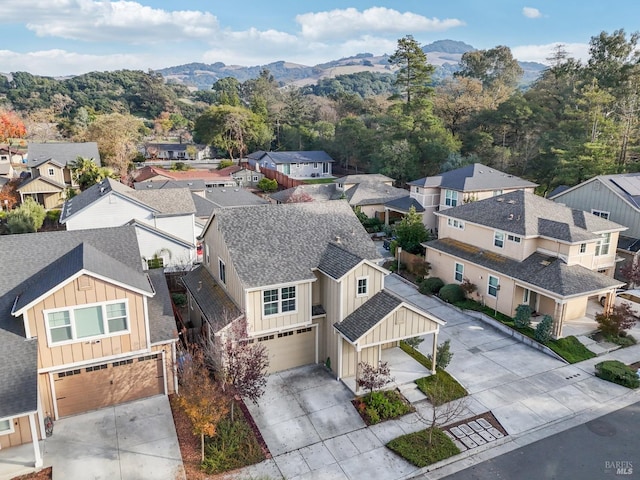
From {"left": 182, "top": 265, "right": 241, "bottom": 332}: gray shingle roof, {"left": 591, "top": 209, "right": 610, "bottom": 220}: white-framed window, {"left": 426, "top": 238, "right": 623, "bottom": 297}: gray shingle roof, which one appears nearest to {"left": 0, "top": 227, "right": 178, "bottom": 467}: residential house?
{"left": 182, "top": 265, "right": 241, "bottom": 332}: gray shingle roof

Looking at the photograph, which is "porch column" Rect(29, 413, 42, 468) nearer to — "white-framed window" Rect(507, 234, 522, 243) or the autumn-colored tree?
the autumn-colored tree

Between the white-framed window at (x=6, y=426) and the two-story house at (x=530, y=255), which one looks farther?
the two-story house at (x=530, y=255)

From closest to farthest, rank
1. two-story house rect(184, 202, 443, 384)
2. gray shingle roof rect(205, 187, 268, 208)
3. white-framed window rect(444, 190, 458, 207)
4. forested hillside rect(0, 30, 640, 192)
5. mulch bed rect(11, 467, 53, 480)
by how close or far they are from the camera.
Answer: mulch bed rect(11, 467, 53, 480), two-story house rect(184, 202, 443, 384), white-framed window rect(444, 190, 458, 207), gray shingle roof rect(205, 187, 268, 208), forested hillside rect(0, 30, 640, 192)

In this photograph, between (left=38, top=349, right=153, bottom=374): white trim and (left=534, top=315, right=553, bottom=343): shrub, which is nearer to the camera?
(left=38, top=349, right=153, bottom=374): white trim

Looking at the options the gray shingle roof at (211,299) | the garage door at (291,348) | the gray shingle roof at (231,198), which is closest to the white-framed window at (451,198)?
the gray shingle roof at (231,198)

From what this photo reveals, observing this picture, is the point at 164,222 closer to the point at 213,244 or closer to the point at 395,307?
the point at 213,244

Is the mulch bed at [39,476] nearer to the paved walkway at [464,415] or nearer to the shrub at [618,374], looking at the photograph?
the paved walkway at [464,415]
